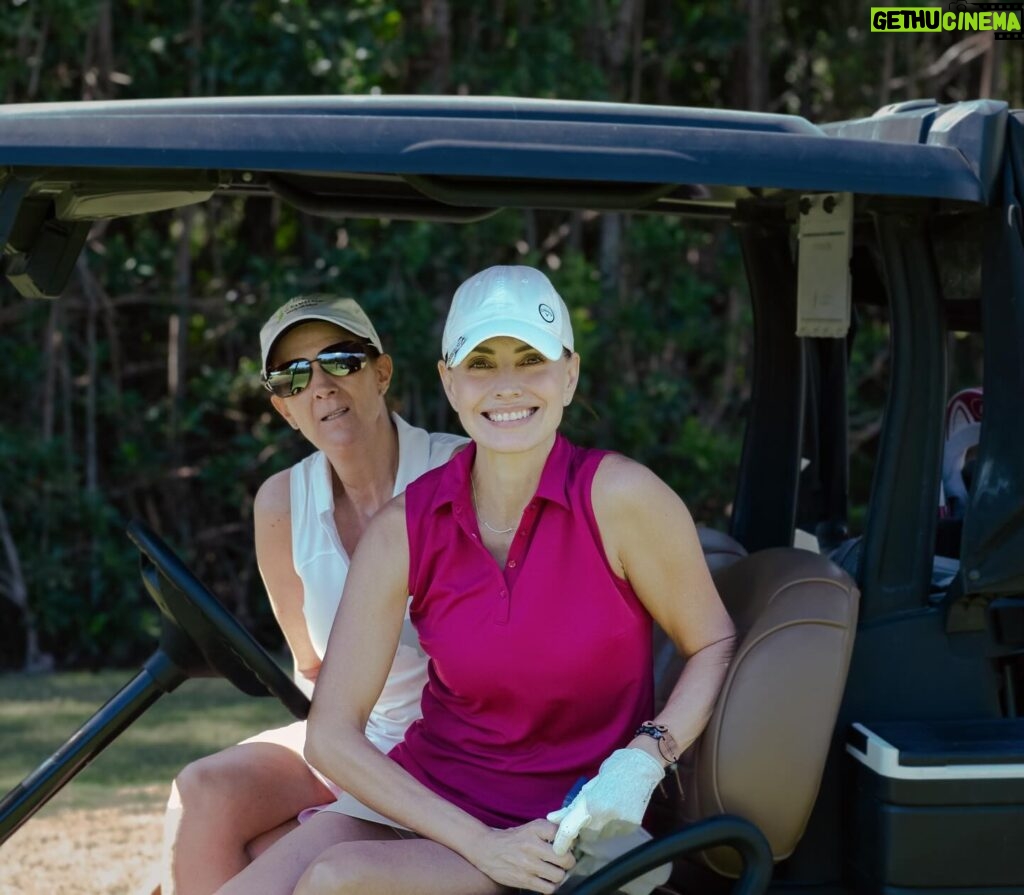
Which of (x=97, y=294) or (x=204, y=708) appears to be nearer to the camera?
(x=204, y=708)

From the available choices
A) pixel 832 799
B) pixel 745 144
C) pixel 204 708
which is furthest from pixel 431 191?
pixel 204 708

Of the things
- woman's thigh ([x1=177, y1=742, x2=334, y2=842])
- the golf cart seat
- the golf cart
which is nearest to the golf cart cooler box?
the golf cart

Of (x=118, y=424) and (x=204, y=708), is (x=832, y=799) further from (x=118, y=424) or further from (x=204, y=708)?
(x=118, y=424)

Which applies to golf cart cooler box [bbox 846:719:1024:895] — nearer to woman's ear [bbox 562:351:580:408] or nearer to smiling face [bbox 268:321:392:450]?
woman's ear [bbox 562:351:580:408]

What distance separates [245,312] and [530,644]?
5.41 meters

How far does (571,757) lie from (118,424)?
219 inches

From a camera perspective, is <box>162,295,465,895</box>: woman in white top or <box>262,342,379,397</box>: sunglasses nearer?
<box>162,295,465,895</box>: woman in white top

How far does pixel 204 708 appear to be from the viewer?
6168 mm

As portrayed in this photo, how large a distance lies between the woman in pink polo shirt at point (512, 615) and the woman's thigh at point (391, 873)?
0.07 ft

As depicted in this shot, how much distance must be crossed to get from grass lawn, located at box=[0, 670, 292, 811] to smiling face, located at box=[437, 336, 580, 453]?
2.81 metres

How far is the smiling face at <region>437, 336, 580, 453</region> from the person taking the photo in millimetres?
2424

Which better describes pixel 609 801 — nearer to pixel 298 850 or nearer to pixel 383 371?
pixel 298 850

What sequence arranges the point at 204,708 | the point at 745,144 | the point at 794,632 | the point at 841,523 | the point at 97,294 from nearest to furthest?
the point at 745,144 → the point at 794,632 → the point at 841,523 → the point at 204,708 → the point at 97,294

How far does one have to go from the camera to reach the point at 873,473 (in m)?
2.58
